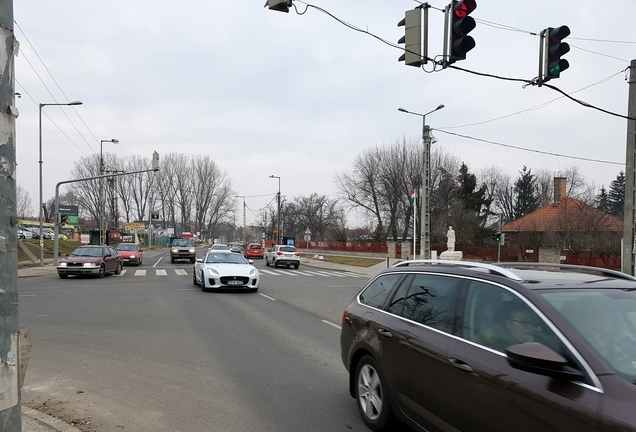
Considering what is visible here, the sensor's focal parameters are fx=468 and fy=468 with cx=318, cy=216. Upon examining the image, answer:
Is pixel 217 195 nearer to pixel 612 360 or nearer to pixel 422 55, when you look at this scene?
pixel 422 55

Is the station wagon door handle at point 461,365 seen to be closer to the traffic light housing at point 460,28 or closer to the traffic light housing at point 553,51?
the traffic light housing at point 460,28

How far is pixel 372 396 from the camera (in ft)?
14.0

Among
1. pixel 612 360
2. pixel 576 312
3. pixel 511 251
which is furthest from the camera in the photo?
pixel 511 251

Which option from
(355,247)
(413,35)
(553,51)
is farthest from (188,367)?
(355,247)

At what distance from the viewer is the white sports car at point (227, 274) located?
15.3m

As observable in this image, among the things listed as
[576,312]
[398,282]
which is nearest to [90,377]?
[398,282]

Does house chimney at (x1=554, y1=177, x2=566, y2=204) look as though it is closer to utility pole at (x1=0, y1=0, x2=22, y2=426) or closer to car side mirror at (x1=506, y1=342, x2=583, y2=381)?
car side mirror at (x1=506, y1=342, x2=583, y2=381)

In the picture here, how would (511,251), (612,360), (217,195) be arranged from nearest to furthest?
(612,360) → (511,251) → (217,195)

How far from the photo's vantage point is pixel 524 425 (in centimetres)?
262

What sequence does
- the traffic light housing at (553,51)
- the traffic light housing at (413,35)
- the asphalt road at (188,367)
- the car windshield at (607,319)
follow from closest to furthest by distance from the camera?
the car windshield at (607,319) < the asphalt road at (188,367) < the traffic light housing at (413,35) < the traffic light housing at (553,51)

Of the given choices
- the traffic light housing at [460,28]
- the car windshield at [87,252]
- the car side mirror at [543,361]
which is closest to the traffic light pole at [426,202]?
the traffic light housing at [460,28]

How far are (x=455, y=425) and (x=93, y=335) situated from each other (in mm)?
7356

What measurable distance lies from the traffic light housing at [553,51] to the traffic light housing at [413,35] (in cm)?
281

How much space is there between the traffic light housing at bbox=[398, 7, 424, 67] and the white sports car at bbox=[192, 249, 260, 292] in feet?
31.0
